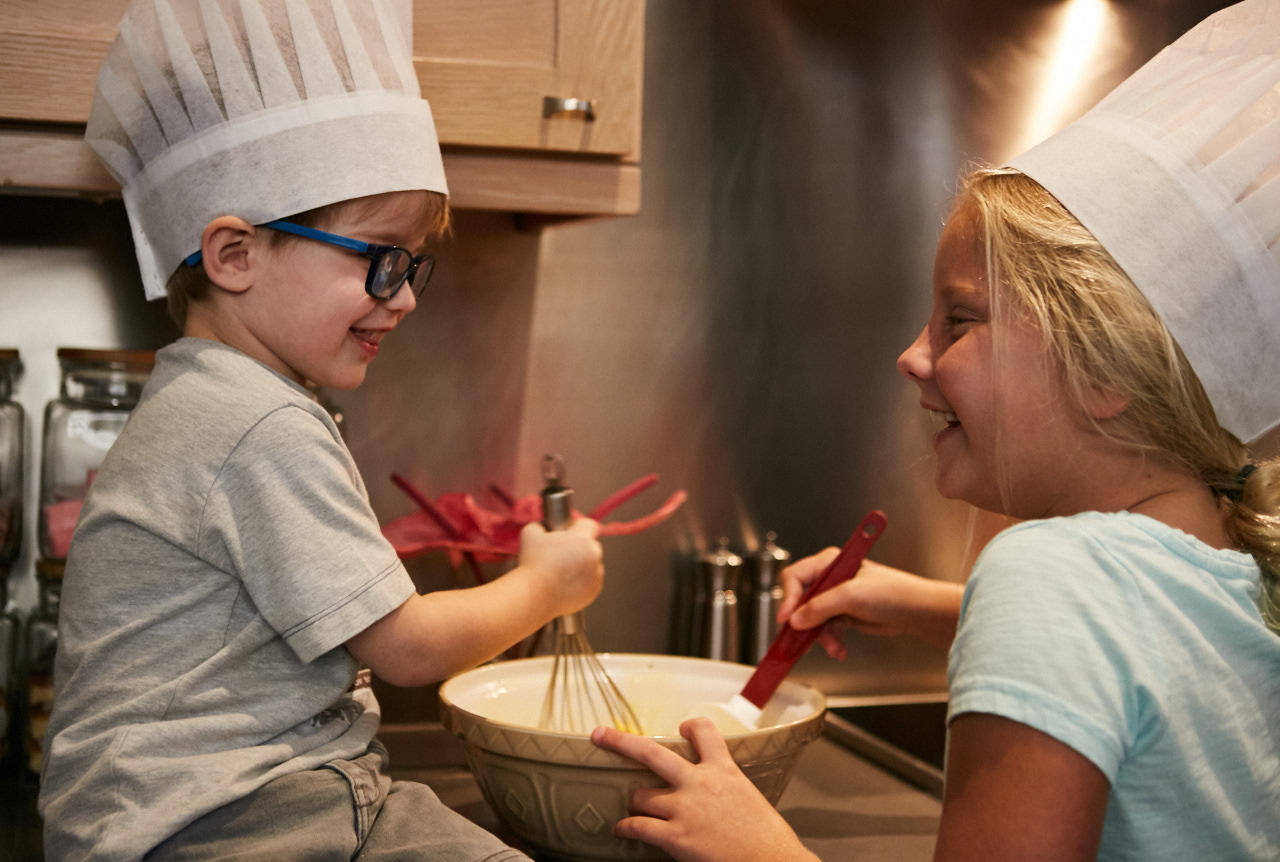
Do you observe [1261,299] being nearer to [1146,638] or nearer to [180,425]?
[1146,638]

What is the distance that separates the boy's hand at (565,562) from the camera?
855 mm

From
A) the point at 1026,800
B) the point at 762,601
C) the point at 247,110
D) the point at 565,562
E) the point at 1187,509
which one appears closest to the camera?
the point at 1026,800

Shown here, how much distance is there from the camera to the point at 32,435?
1049mm

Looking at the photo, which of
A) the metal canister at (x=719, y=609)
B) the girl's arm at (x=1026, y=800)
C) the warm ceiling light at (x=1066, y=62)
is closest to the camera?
the girl's arm at (x=1026, y=800)

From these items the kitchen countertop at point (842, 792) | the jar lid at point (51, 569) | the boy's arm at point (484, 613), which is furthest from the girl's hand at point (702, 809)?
the jar lid at point (51, 569)

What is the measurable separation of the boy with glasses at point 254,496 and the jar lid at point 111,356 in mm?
279

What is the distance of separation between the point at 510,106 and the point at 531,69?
3 cm

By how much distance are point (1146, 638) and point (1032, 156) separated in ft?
0.87

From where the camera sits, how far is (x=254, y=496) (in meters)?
0.68

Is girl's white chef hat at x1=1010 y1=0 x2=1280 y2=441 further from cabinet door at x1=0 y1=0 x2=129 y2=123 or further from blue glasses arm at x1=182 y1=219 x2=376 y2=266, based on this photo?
cabinet door at x1=0 y1=0 x2=129 y2=123

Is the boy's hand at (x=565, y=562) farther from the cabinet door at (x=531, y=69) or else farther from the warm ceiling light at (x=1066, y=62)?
the warm ceiling light at (x=1066, y=62)

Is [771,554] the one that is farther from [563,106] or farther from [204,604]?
[204,604]

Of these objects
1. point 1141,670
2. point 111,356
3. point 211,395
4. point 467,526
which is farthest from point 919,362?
point 111,356

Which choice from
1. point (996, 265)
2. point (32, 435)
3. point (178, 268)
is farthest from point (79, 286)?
point (996, 265)
